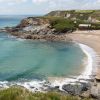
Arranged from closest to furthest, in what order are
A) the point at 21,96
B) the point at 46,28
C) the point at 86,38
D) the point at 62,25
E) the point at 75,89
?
the point at 21,96
the point at 75,89
the point at 86,38
the point at 46,28
the point at 62,25

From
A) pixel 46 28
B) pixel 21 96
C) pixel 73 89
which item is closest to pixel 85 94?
pixel 73 89

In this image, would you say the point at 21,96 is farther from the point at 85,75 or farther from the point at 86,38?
the point at 86,38

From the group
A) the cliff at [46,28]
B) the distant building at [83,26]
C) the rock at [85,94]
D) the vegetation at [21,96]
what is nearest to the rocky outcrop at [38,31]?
the cliff at [46,28]

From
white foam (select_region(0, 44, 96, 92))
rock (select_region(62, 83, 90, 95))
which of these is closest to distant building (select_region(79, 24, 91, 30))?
white foam (select_region(0, 44, 96, 92))

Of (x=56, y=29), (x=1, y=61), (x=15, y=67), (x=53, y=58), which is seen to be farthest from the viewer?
(x=56, y=29)

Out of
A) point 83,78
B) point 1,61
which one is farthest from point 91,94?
point 1,61

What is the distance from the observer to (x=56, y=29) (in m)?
84.4

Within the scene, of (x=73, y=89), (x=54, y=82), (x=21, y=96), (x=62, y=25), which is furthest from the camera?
(x=62, y=25)

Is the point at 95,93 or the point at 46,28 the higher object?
the point at 46,28

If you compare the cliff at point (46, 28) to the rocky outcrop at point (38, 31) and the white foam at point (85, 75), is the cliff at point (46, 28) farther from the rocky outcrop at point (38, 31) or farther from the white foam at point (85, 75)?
the white foam at point (85, 75)

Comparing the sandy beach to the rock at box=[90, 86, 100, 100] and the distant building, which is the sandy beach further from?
the rock at box=[90, 86, 100, 100]

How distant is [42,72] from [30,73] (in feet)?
5.34

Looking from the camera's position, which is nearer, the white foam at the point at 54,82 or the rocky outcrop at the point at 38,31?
the white foam at the point at 54,82

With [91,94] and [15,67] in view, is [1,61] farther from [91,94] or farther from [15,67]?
[91,94]
